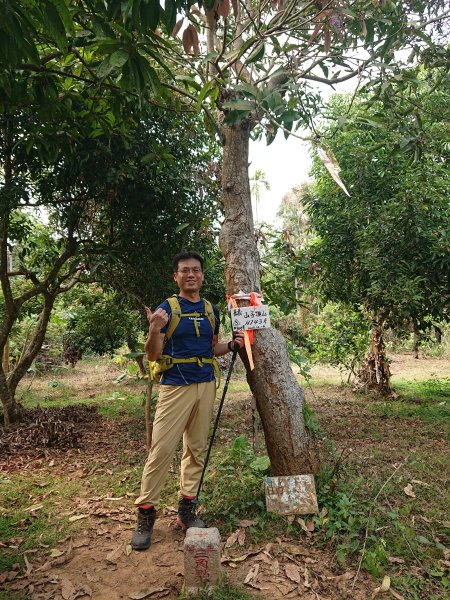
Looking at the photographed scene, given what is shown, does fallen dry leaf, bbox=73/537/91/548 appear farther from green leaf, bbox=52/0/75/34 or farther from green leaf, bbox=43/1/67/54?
green leaf, bbox=52/0/75/34

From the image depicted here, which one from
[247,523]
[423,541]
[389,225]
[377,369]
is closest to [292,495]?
[247,523]

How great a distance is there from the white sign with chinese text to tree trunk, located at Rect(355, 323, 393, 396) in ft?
18.8

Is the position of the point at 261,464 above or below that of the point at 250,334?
below

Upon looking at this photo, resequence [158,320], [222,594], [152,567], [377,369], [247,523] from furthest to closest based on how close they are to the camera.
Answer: [377,369] < [247,523] < [158,320] < [152,567] < [222,594]

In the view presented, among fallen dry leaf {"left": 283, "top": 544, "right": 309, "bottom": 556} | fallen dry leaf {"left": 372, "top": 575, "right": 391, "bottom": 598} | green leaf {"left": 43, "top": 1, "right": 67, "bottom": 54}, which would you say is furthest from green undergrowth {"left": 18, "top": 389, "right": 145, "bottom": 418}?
green leaf {"left": 43, "top": 1, "right": 67, "bottom": 54}

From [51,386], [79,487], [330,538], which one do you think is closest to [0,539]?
[79,487]

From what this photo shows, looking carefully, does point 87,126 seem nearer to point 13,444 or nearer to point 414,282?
point 13,444

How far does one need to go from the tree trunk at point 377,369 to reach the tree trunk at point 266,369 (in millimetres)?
5538

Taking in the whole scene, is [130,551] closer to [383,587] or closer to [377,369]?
[383,587]

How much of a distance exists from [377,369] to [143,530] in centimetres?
665

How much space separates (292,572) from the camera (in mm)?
2691

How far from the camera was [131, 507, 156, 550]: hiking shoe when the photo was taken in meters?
3.01

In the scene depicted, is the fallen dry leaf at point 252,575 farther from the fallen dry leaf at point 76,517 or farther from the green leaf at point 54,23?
the green leaf at point 54,23

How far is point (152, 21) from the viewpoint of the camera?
191 centimetres
